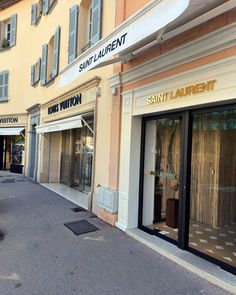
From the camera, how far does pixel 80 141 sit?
11023mm

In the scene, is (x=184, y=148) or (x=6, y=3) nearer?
(x=184, y=148)

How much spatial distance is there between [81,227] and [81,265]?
191cm

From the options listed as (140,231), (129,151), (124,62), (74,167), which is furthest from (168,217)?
(74,167)

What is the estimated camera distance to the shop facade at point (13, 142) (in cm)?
1609

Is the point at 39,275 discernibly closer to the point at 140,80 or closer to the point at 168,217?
the point at 168,217

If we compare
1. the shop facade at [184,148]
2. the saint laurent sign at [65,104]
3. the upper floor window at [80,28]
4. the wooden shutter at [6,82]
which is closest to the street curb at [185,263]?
the shop facade at [184,148]

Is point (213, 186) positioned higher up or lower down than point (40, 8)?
lower down

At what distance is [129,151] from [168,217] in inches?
61.7

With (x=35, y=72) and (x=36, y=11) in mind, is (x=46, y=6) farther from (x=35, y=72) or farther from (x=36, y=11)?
(x=35, y=72)

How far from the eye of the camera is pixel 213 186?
5.82 meters

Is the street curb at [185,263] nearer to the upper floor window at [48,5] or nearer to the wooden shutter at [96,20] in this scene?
the wooden shutter at [96,20]

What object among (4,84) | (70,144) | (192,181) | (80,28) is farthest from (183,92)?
(4,84)

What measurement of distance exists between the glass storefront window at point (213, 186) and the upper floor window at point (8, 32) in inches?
583

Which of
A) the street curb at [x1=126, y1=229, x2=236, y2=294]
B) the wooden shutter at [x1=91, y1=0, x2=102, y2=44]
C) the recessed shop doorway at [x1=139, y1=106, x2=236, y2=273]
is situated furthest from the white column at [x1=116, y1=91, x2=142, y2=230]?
the wooden shutter at [x1=91, y1=0, x2=102, y2=44]
